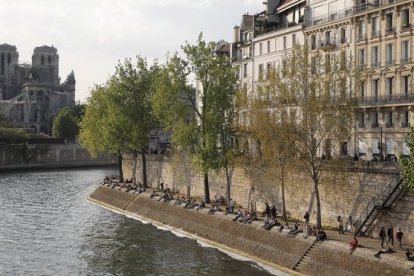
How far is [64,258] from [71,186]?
64.3 meters

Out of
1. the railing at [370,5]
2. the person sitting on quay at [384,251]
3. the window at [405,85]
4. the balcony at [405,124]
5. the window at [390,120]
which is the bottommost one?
the person sitting on quay at [384,251]

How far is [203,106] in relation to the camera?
229ft

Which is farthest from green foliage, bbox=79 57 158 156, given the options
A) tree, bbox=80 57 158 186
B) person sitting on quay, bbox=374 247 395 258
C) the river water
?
person sitting on quay, bbox=374 247 395 258

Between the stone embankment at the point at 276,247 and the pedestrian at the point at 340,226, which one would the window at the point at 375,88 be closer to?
the pedestrian at the point at 340,226

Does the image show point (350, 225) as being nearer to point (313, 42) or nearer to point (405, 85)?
point (405, 85)

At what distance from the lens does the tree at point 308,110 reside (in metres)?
51.9

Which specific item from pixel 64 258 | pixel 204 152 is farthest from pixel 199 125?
pixel 64 258

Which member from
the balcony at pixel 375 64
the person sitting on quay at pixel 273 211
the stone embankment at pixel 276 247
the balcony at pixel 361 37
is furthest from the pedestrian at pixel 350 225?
the balcony at pixel 361 37

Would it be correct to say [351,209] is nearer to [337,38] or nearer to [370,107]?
[370,107]

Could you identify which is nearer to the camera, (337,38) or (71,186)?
(337,38)

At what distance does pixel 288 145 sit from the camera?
54031 mm

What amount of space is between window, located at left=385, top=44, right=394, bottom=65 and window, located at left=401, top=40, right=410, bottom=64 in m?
1.29

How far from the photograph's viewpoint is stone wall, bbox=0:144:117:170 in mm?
174500

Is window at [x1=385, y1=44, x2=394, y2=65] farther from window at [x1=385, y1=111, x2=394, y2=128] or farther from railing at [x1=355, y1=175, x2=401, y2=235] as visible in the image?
railing at [x1=355, y1=175, x2=401, y2=235]
